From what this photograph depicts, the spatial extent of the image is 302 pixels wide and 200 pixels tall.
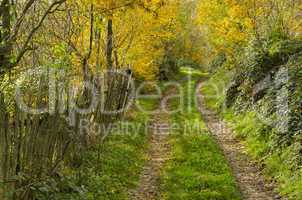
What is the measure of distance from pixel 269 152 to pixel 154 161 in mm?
3696

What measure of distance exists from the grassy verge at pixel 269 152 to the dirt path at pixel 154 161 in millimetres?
2998

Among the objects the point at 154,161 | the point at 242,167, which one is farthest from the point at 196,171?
the point at 154,161

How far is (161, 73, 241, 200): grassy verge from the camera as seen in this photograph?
38.9 ft

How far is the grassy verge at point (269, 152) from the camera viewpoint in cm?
1231

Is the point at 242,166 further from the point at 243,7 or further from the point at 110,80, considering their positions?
the point at 243,7

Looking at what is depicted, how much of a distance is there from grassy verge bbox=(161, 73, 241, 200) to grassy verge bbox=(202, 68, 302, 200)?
47.6 inches

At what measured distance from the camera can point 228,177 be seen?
13.1m

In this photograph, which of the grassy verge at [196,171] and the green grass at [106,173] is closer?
the green grass at [106,173]

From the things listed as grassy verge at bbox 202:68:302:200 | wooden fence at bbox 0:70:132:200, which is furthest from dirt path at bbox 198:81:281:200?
wooden fence at bbox 0:70:132:200

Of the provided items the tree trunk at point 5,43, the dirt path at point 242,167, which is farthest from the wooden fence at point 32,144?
the dirt path at point 242,167

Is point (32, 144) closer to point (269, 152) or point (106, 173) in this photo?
point (106, 173)

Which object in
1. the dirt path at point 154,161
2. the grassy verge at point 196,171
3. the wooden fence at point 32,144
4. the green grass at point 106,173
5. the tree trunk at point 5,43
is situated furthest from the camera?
the dirt path at point 154,161

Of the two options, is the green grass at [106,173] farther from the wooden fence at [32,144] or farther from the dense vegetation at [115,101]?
the wooden fence at [32,144]

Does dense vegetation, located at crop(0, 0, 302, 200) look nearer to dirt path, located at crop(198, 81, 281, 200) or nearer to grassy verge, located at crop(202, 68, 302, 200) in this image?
grassy verge, located at crop(202, 68, 302, 200)
